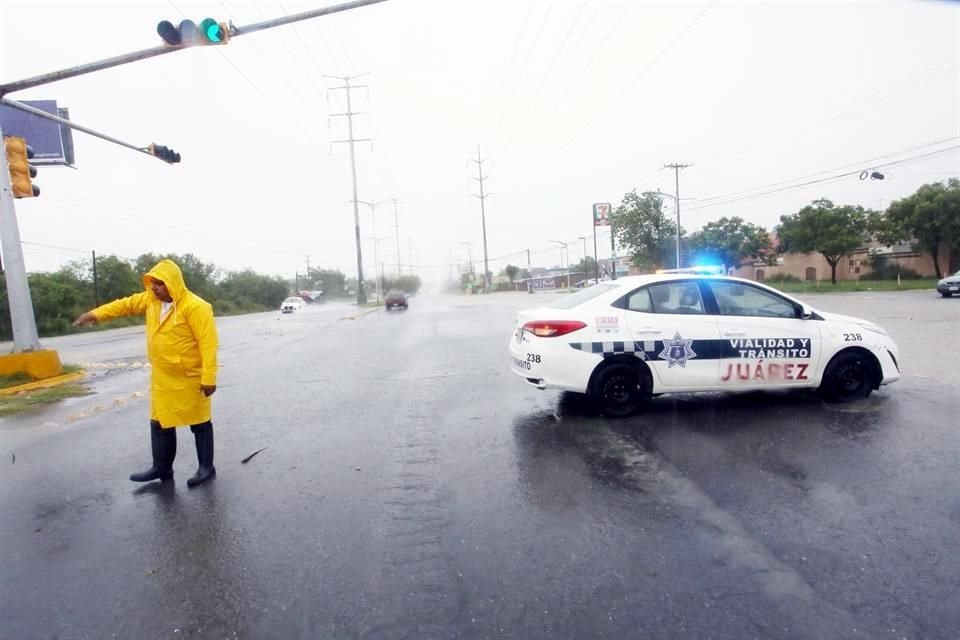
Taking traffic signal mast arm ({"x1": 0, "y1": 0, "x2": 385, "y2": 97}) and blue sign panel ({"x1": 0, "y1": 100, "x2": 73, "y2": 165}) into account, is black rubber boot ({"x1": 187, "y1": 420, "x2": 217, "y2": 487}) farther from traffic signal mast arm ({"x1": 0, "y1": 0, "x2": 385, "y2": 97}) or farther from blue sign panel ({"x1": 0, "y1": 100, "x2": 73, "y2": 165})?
blue sign panel ({"x1": 0, "y1": 100, "x2": 73, "y2": 165})

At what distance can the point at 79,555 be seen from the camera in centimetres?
347

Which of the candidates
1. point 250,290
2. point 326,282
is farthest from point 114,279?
point 326,282

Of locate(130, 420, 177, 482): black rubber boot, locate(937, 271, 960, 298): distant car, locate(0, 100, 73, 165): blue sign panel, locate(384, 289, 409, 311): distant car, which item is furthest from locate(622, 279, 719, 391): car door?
locate(384, 289, 409, 311): distant car

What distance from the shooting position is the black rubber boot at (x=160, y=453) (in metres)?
4.60

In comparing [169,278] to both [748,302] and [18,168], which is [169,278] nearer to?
[748,302]

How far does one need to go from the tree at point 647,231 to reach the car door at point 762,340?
166ft

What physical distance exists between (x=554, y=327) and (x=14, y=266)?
9.94m

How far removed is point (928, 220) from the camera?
4453cm

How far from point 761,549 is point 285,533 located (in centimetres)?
281

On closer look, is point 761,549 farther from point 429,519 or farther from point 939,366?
point 939,366

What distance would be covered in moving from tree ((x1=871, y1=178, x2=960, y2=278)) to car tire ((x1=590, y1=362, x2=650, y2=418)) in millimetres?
50221

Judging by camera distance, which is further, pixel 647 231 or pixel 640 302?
pixel 647 231

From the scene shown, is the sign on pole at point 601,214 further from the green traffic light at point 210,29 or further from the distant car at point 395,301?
the green traffic light at point 210,29

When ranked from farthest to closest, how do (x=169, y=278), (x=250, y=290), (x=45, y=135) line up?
(x=250, y=290) < (x=45, y=135) < (x=169, y=278)
